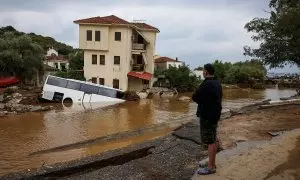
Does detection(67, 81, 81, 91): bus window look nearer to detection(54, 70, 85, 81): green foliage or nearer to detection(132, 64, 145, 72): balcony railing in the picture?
detection(54, 70, 85, 81): green foliage

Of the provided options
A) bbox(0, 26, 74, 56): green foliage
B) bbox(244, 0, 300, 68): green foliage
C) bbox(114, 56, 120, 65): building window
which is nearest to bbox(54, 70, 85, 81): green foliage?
bbox(114, 56, 120, 65): building window

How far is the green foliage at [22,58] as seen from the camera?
50.9 m

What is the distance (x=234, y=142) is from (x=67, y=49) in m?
88.2

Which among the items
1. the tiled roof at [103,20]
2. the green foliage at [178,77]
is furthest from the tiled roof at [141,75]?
the tiled roof at [103,20]

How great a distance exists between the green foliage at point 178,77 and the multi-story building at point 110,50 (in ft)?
13.0

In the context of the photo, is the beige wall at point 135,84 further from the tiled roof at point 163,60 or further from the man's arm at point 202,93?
the man's arm at point 202,93

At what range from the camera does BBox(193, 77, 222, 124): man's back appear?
905 centimetres

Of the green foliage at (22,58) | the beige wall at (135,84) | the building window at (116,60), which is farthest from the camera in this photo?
the beige wall at (135,84)

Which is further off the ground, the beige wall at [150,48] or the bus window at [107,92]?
the beige wall at [150,48]

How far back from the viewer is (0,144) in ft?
68.7

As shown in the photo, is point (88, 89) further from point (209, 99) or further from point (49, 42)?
point (49, 42)

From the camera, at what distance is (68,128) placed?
26.0m

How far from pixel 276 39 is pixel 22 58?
34201 millimetres

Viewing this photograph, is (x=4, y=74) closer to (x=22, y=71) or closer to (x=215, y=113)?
(x=22, y=71)
